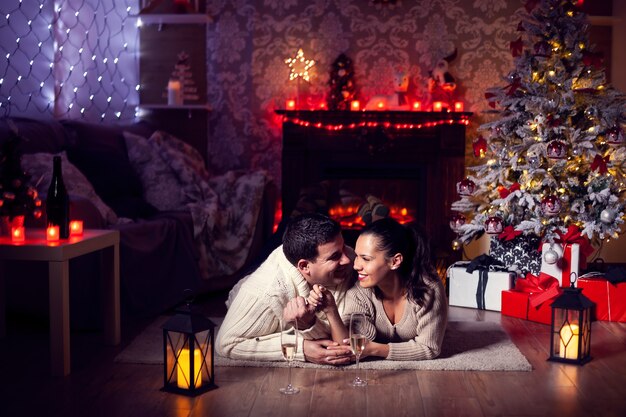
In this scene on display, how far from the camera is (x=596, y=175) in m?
4.42

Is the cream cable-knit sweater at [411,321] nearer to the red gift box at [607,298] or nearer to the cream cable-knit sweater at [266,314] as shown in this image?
the cream cable-knit sweater at [266,314]

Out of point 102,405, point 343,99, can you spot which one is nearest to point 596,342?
point 102,405

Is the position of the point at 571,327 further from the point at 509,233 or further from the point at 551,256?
the point at 509,233

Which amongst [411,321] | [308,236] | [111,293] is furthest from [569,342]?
[111,293]

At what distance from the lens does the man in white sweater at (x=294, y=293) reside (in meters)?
2.84

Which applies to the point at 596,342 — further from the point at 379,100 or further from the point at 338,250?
the point at 379,100

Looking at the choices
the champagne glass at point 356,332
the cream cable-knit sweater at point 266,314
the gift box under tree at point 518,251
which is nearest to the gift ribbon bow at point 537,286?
the gift box under tree at point 518,251

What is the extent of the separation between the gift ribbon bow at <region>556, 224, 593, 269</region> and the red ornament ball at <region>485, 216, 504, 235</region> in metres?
0.32

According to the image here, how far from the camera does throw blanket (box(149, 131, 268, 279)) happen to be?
15.5 ft

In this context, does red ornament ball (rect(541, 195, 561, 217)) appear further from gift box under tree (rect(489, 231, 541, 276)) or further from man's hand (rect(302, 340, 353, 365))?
man's hand (rect(302, 340, 353, 365))

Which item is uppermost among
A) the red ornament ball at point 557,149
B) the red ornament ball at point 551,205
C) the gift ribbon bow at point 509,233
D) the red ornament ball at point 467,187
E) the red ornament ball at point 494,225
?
the red ornament ball at point 557,149

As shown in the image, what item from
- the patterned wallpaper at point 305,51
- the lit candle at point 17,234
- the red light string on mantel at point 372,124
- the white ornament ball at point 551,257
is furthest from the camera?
the patterned wallpaper at point 305,51

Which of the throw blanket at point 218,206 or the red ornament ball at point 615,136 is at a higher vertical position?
the red ornament ball at point 615,136

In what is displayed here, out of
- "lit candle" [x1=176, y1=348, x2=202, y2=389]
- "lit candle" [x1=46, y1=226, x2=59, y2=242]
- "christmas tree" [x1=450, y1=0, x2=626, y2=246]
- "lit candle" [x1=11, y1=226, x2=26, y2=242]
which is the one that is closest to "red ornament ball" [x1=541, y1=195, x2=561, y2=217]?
"christmas tree" [x1=450, y1=0, x2=626, y2=246]
